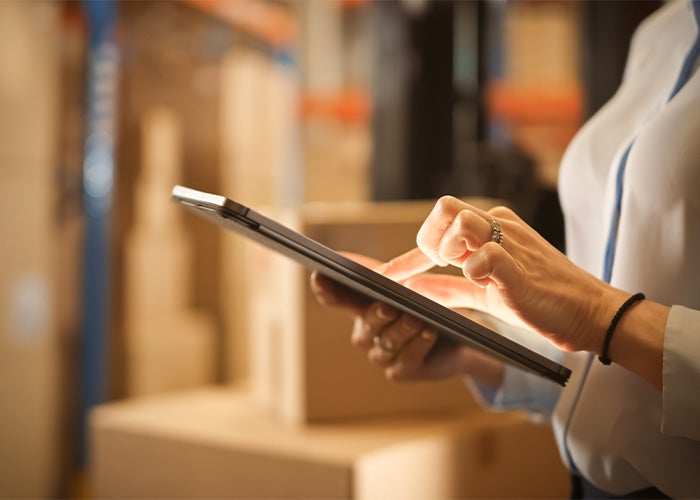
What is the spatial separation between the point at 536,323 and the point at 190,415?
1.14 meters

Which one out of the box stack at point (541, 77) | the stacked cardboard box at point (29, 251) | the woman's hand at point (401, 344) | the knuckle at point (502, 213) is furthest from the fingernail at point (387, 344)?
the box stack at point (541, 77)

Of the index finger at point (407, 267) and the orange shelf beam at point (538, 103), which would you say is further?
the orange shelf beam at point (538, 103)

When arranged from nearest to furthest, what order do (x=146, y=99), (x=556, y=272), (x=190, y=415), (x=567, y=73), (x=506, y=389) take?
(x=556, y=272)
(x=506, y=389)
(x=190, y=415)
(x=146, y=99)
(x=567, y=73)

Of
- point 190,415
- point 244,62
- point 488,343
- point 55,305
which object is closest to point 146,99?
point 244,62

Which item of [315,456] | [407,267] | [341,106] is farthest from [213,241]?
[407,267]

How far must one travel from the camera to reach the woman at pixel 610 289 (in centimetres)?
65

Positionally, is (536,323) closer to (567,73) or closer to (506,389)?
(506,389)

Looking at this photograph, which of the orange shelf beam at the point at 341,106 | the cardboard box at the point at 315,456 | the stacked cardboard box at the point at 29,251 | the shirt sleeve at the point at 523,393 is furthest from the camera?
the orange shelf beam at the point at 341,106

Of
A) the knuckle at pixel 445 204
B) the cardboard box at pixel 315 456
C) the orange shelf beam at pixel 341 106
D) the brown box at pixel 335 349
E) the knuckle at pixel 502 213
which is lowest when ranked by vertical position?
the cardboard box at pixel 315 456

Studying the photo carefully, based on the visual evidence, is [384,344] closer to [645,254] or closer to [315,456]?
[645,254]

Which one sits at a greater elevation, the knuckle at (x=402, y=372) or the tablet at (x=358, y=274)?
the tablet at (x=358, y=274)

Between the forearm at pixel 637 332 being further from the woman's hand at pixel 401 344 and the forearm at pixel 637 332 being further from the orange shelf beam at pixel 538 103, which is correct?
the orange shelf beam at pixel 538 103

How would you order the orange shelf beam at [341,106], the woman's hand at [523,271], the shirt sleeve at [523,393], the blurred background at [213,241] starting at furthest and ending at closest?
the orange shelf beam at [341,106], the blurred background at [213,241], the shirt sleeve at [523,393], the woman's hand at [523,271]

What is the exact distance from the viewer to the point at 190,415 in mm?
1610
